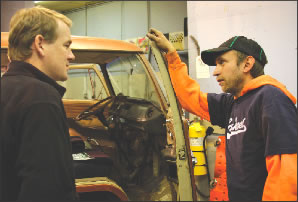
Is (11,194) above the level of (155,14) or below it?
below

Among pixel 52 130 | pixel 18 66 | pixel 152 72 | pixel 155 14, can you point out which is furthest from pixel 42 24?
pixel 155 14

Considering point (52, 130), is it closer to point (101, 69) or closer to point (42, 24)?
point (42, 24)

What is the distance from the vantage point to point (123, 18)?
124 inches

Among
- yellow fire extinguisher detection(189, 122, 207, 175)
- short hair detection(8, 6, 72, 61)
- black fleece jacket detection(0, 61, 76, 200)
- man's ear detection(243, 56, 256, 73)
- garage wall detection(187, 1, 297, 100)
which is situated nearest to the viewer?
black fleece jacket detection(0, 61, 76, 200)

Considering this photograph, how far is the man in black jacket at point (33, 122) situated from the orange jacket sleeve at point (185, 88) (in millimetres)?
761

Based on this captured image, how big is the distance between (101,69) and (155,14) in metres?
0.88

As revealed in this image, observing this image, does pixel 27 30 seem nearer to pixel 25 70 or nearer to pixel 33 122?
pixel 25 70

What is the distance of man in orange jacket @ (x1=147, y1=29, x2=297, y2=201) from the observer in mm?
1014

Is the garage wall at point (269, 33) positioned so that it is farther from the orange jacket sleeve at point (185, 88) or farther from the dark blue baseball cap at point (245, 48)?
the dark blue baseball cap at point (245, 48)

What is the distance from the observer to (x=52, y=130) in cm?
89

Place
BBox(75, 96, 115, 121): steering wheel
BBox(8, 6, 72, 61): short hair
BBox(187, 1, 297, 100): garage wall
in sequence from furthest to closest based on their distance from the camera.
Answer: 1. BBox(75, 96, 115, 121): steering wheel
2. BBox(187, 1, 297, 100): garage wall
3. BBox(8, 6, 72, 61): short hair

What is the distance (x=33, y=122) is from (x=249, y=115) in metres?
0.92

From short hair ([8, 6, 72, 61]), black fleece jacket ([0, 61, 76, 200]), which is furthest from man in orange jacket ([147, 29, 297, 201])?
black fleece jacket ([0, 61, 76, 200])

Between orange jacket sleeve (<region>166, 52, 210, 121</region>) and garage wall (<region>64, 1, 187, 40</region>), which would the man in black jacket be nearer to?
orange jacket sleeve (<region>166, 52, 210, 121</region>)
